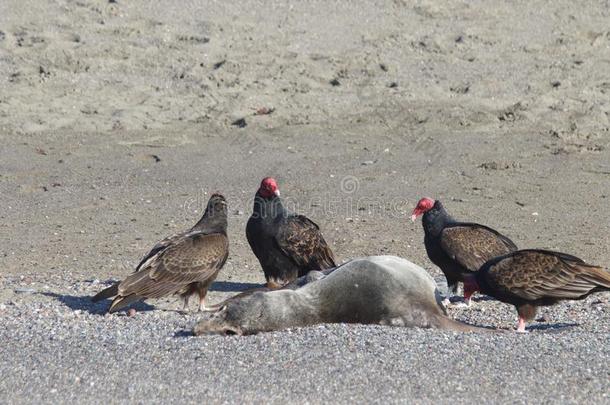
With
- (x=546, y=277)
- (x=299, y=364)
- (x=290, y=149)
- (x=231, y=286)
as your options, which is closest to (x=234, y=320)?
Answer: (x=299, y=364)

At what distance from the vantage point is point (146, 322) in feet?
27.9

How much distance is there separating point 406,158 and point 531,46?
3050 millimetres

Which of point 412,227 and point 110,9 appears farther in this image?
point 110,9

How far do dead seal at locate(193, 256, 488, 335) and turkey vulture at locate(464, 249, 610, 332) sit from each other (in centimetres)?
59

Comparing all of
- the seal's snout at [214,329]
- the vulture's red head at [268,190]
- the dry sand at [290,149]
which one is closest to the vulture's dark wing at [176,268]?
the dry sand at [290,149]

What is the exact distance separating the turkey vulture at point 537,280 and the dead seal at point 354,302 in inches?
23.4

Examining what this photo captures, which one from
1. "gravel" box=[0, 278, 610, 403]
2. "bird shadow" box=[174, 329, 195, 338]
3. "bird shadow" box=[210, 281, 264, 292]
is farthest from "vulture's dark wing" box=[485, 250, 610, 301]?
"bird shadow" box=[210, 281, 264, 292]

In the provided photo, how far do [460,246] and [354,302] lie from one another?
5.99 ft

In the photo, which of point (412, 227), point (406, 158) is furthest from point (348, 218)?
point (406, 158)

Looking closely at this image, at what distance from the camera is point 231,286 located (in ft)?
33.6

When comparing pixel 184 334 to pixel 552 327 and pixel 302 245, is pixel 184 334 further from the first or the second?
pixel 552 327

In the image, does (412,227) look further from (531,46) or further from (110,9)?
(110,9)

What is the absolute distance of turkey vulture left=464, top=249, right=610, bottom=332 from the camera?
8.56 m

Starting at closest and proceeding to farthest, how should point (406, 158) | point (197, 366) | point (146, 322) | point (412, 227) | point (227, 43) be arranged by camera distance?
point (197, 366) → point (146, 322) → point (412, 227) → point (406, 158) → point (227, 43)
